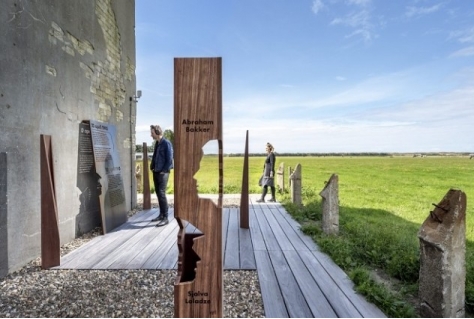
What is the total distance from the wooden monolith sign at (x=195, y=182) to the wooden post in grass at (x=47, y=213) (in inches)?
103

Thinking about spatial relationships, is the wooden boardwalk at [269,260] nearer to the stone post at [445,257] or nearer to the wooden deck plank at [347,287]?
the wooden deck plank at [347,287]

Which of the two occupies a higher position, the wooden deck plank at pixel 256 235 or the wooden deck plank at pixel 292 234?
the wooden deck plank at pixel 292 234

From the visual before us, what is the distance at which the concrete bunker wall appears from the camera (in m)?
3.53

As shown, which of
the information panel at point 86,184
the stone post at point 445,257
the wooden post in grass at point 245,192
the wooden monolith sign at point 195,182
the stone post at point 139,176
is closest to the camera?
the wooden monolith sign at point 195,182

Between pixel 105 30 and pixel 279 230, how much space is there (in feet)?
18.4

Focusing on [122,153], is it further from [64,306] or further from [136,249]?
[64,306]

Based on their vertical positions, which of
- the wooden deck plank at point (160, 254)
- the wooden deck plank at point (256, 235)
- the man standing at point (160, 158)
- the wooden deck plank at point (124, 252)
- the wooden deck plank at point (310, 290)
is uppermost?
the man standing at point (160, 158)

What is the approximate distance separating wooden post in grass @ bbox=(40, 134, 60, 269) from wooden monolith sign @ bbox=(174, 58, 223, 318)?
263 centimetres

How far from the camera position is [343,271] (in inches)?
139

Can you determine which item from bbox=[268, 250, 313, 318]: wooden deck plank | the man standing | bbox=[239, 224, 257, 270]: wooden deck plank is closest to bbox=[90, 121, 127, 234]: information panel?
the man standing

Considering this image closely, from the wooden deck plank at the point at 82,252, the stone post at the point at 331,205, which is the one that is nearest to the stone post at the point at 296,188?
the stone post at the point at 331,205

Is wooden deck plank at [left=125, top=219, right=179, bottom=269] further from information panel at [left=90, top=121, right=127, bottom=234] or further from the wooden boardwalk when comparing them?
information panel at [left=90, top=121, right=127, bottom=234]

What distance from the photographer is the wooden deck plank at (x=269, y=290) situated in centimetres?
262

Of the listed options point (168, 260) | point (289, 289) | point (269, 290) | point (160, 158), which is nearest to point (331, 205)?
point (289, 289)
